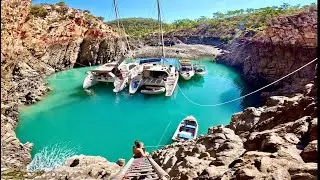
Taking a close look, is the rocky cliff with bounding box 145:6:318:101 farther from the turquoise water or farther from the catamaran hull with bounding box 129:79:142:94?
the catamaran hull with bounding box 129:79:142:94

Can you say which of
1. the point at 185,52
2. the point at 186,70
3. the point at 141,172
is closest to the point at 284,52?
the point at 186,70

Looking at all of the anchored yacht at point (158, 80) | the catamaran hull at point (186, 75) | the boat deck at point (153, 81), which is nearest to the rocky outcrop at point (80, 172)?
the anchored yacht at point (158, 80)

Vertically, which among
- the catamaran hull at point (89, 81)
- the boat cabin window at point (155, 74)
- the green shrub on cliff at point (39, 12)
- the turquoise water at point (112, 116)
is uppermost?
the green shrub on cliff at point (39, 12)

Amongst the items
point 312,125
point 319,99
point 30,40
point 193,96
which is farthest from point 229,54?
point 319,99

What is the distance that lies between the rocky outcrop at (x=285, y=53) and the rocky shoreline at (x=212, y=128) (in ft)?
0.36

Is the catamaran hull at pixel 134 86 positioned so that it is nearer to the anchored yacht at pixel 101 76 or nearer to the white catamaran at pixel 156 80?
the white catamaran at pixel 156 80

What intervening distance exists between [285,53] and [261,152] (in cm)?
2870

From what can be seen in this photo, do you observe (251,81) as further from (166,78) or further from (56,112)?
(56,112)

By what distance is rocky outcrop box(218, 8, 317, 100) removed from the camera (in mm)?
29953

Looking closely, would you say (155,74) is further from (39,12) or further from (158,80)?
(39,12)

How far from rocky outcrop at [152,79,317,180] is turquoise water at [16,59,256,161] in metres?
6.78

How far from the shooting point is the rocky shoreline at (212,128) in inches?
305

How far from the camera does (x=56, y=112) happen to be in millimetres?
28312

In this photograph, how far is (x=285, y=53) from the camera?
3416 centimetres
